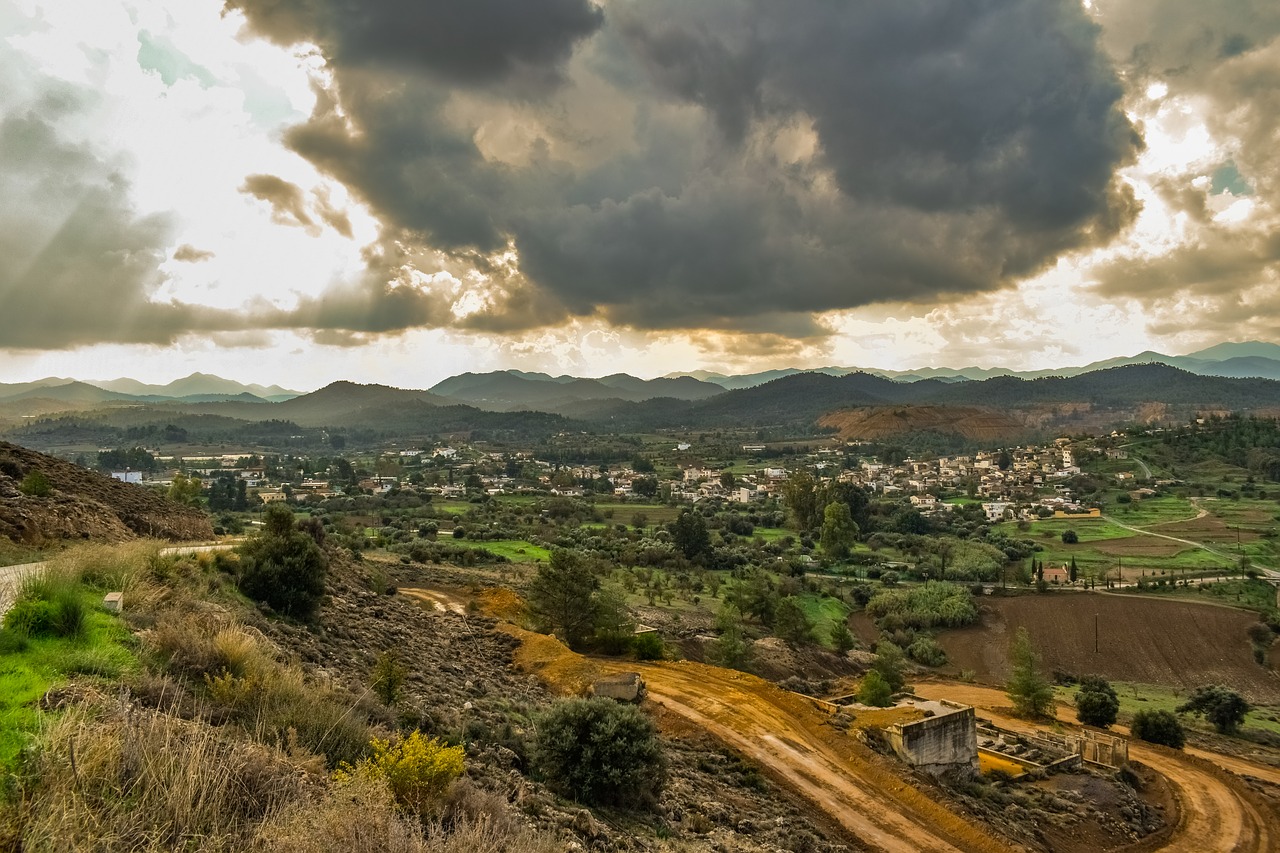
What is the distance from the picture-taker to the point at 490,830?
240 inches

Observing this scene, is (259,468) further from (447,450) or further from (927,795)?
(927,795)

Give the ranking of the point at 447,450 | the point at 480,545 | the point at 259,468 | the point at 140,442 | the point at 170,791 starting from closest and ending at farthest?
the point at 170,791, the point at 480,545, the point at 259,468, the point at 140,442, the point at 447,450

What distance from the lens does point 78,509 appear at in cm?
1745

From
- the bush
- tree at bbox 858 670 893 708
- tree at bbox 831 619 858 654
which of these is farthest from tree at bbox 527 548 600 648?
tree at bbox 831 619 858 654

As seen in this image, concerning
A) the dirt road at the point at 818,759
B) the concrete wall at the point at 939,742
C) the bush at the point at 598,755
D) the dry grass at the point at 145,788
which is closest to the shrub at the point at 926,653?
the concrete wall at the point at 939,742

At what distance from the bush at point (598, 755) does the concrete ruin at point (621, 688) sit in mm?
6223

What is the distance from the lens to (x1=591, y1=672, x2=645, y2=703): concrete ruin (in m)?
18.4

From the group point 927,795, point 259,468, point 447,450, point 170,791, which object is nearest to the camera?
point 170,791

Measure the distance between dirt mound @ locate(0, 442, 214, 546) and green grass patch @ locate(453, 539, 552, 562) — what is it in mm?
28481

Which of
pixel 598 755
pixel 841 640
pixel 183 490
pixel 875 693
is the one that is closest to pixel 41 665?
pixel 598 755

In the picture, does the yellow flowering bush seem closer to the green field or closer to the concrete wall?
the concrete wall

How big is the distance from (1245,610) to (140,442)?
198175mm

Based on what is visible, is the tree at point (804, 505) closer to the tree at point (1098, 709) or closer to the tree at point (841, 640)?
the tree at point (841, 640)

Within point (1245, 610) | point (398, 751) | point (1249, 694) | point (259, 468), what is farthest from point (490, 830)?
point (259, 468)
